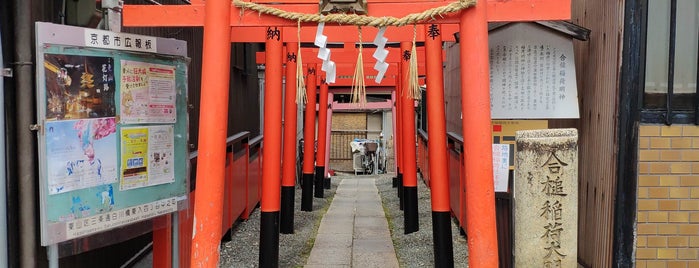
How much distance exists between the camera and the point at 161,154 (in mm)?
Answer: 4262

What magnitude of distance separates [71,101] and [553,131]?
290cm

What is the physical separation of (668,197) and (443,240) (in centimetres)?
233

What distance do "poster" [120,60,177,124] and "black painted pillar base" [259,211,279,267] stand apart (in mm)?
2259

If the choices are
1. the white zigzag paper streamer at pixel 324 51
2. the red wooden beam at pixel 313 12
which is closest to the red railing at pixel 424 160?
the red wooden beam at pixel 313 12

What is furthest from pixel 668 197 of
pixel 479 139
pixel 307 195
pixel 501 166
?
pixel 307 195

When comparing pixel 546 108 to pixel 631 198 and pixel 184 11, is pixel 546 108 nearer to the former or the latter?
pixel 631 198

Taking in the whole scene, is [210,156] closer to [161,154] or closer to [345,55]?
[161,154]

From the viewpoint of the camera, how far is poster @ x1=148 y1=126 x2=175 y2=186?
416cm

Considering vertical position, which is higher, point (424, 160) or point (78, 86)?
point (78, 86)

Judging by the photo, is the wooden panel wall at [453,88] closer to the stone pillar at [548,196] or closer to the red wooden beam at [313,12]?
the red wooden beam at [313,12]

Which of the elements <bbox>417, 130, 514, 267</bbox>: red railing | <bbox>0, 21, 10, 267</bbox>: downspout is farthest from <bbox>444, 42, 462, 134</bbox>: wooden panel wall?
<bbox>0, 21, 10, 267</bbox>: downspout

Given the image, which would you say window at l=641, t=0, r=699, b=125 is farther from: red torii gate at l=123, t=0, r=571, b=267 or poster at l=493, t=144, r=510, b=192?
red torii gate at l=123, t=0, r=571, b=267

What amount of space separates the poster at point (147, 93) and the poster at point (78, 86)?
0.41 feet

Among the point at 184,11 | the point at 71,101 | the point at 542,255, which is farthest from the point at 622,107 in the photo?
the point at 71,101
